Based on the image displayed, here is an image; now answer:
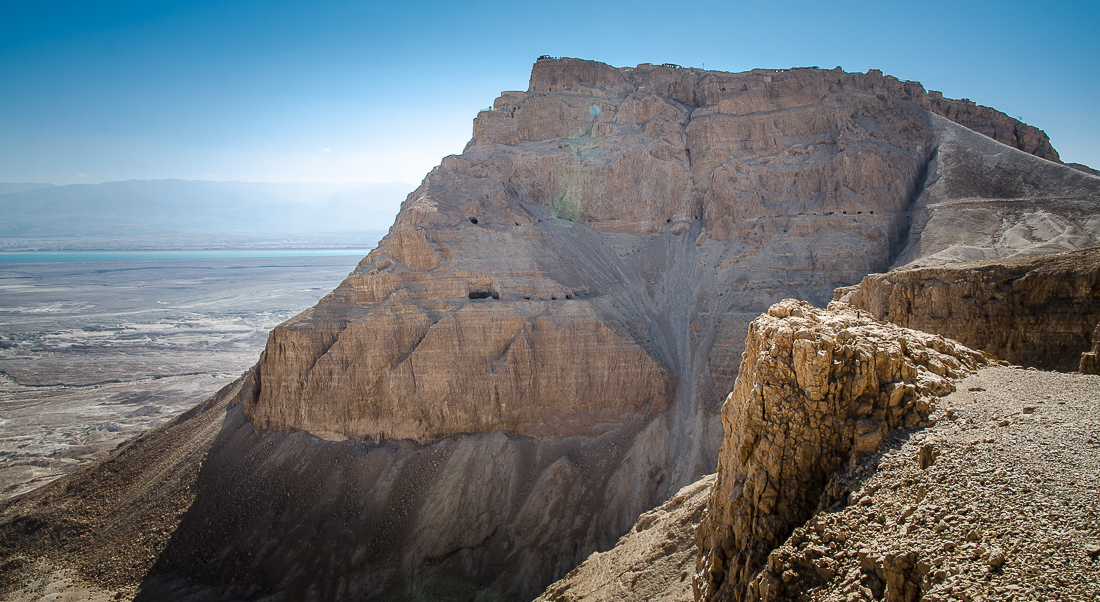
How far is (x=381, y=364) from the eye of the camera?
34750mm

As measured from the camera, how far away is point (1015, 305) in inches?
714

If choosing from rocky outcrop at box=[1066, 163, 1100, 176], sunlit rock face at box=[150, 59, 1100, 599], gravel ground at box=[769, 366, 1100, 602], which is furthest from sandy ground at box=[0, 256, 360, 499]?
rocky outcrop at box=[1066, 163, 1100, 176]

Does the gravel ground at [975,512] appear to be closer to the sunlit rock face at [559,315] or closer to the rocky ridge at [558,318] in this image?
the rocky ridge at [558,318]

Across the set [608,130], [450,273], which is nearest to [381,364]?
[450,273]

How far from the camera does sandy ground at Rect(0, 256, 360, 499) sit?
50406 mm

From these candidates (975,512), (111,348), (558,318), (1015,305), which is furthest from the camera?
(111,348)

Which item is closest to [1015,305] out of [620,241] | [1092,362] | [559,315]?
[1092,362]

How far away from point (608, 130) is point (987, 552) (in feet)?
159

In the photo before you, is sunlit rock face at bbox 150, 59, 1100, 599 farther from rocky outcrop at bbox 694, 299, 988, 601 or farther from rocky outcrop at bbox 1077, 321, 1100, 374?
rocky outcrop at bbox 1077, 321, 1100, 374

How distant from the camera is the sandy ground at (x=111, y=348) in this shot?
165ft

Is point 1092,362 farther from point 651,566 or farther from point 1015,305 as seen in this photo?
point 651,566

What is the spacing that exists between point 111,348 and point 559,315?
246ft

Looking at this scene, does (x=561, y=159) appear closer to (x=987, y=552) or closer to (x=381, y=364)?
(x=381, y=364)

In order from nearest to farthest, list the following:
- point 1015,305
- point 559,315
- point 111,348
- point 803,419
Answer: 1. point 803,419
2. point 1015,305
3. point 559,315
4. point 111,348
